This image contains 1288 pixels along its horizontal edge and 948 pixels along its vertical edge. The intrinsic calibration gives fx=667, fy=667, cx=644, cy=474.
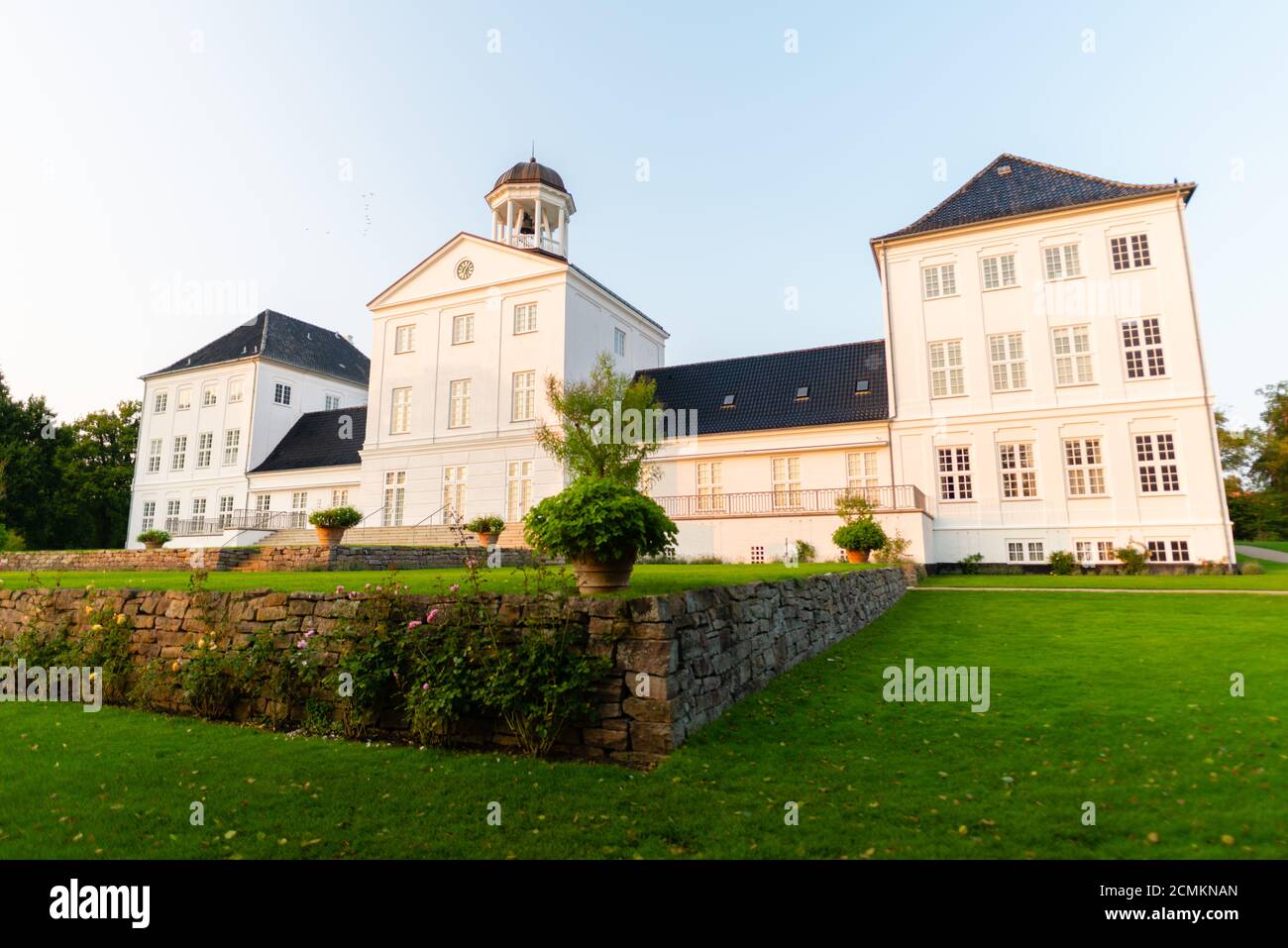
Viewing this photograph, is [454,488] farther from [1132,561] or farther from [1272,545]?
[1272,545]

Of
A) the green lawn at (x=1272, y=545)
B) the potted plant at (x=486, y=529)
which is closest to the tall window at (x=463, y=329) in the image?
the potted plant at (x=486, y=529)

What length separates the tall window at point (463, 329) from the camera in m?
32.6

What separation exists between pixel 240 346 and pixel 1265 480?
2778 inches

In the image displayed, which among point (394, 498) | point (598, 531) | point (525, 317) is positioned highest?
point (525, 317)

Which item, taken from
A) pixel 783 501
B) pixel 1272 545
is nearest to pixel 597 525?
pixel 783 501

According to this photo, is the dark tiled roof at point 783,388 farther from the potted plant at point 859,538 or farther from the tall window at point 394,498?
the tall window at point 394,498

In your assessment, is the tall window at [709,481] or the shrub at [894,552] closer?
the shrub at [894,552]

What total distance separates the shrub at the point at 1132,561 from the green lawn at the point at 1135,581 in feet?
6.21

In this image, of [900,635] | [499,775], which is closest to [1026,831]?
[499,775]

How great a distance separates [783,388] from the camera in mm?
30141

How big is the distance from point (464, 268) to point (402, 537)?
13926 millimetres

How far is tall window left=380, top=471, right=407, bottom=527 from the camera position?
32312 millimetres
